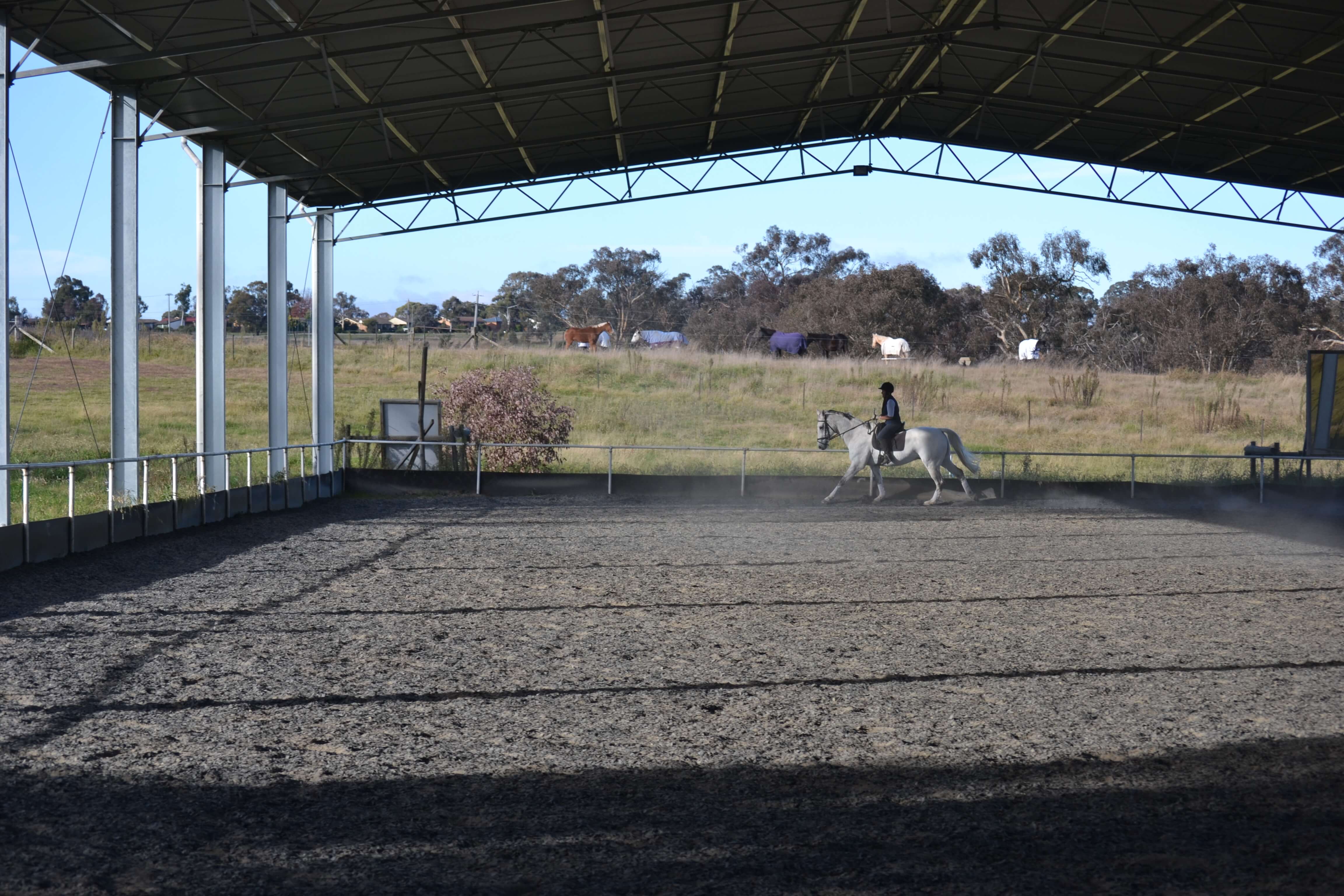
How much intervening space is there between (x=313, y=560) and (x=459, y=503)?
27.2ft

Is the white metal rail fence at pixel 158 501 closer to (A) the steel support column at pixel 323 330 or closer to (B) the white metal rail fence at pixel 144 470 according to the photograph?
(B) the white metal rail fence at pixel 144 470

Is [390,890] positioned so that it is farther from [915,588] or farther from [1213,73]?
[1213,73]

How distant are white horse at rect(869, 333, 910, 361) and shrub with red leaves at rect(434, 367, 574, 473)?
2368 centimetres

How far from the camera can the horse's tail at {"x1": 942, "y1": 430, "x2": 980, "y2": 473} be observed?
22.5m

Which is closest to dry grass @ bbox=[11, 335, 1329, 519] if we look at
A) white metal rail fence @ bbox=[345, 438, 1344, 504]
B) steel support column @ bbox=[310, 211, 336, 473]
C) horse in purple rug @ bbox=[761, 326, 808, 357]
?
horse in purple rug @ bbox=[761, 326, 808, 357]

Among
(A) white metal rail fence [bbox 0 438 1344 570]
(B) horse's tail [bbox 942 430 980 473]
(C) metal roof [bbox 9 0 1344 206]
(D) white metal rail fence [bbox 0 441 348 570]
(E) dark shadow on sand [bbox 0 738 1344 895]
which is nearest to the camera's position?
(E) dark shadow on sand [bbox 0 738 1344 895]

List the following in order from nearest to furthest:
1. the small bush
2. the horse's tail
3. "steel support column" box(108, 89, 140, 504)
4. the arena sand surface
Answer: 1. the arena sand surface
2. "steel support column" box(108, 89, 140, 504)
3. the horse's tail
4. the small bush

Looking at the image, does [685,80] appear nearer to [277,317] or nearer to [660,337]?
[277,317]

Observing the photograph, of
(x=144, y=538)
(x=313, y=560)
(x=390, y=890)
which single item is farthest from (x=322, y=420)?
(x=390, y=890)

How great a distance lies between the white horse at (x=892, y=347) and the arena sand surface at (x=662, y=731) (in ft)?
129

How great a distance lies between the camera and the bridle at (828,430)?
71.4 feet

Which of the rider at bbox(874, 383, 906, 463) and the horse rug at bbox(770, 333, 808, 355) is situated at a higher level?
the horse rug at bbox(770, 333, 808, 355)

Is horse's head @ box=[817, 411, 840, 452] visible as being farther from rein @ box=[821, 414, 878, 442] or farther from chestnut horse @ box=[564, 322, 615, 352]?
chestnut horse @ box=[564, 322, 615, 352]

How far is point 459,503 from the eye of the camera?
20938mm
